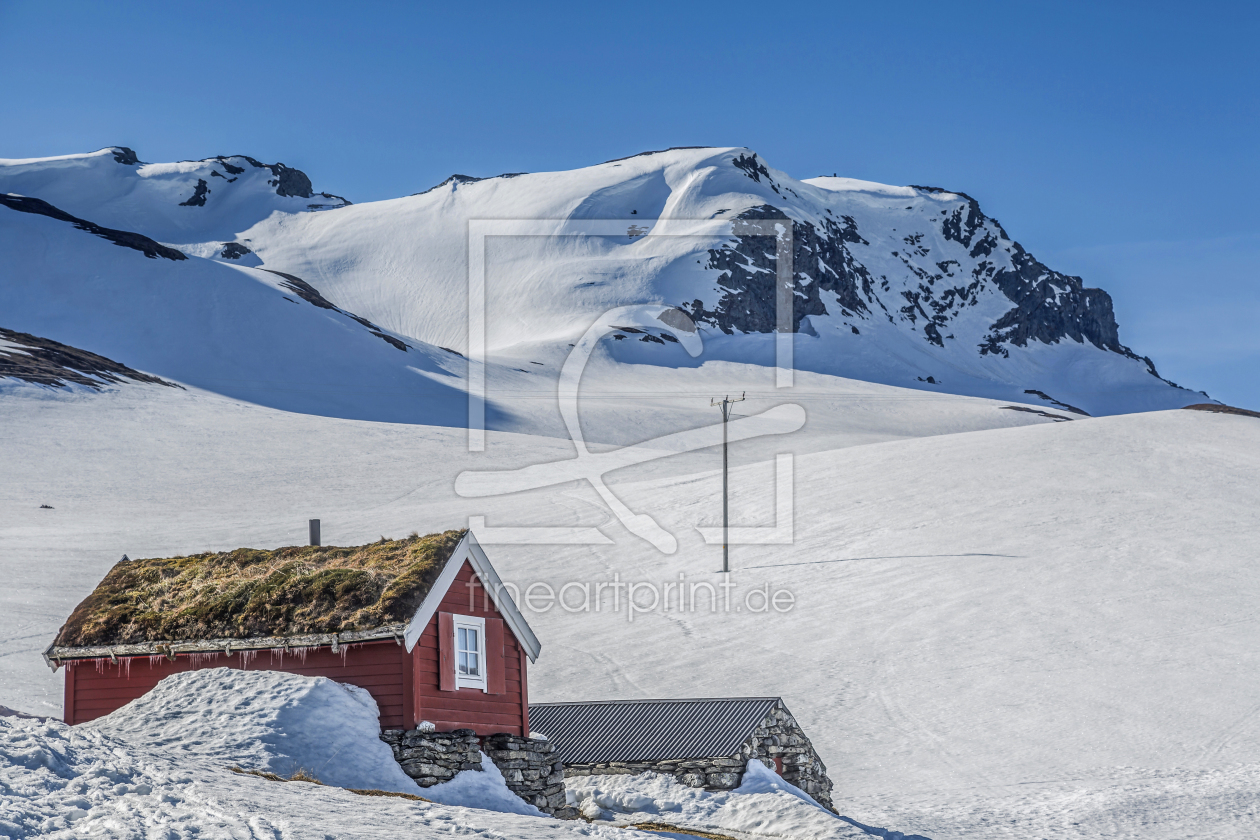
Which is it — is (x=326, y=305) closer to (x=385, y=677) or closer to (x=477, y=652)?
(x=477, y=652)

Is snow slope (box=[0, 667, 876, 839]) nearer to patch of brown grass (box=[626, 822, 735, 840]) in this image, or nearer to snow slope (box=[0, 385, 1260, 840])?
patch of brown grass (box=[626, 822, 735, 840])

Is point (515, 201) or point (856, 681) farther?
point (515, 201)

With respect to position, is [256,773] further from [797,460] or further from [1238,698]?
[797,460]

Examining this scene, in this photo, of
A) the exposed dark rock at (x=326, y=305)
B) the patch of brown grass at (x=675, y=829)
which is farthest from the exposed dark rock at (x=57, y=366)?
the patch of brown grass at (x=675, y=829)

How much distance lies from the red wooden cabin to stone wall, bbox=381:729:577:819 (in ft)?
0.83

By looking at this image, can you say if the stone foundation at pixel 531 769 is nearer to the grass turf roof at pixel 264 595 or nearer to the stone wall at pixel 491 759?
the stone wall at pixel 491 759

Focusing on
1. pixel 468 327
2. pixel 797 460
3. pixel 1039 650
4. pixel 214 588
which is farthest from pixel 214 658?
pixel 468 327

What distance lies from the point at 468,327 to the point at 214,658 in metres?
126

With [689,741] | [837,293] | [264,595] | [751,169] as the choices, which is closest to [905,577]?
[689,741]

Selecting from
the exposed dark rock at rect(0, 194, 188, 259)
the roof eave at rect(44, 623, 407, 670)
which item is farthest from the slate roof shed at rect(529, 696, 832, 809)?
the exposed dark rock at rect(0, 194, 188, 259)

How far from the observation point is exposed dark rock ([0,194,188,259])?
103562 mm

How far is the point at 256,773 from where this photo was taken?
41.7 ft

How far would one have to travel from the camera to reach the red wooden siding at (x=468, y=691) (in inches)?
617

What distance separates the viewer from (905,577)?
3362cm
